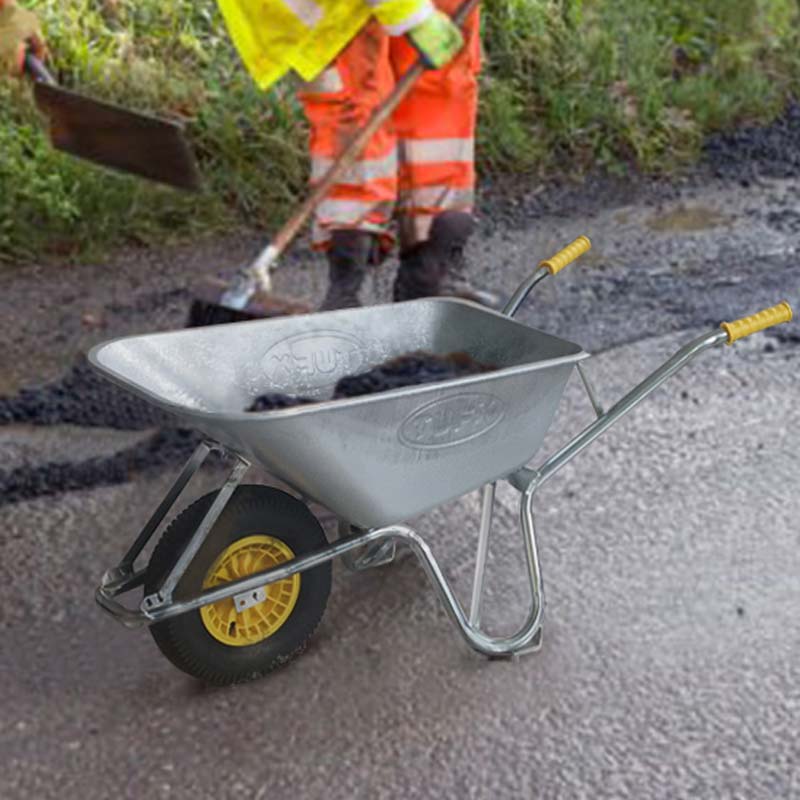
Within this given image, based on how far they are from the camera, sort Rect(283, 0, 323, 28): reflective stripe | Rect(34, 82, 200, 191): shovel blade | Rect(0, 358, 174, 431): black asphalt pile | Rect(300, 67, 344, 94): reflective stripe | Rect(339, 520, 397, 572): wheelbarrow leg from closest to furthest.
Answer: Rect(339, 520, 397, 572): wheelbarrow leg → Rect(0, 358, 174, 431): black asphalt pile → Rect(283, 0, 323, 28): reflective stripe → Rect(300, 67, 344, 94): reflective stripe → Rect(34, 82, 200, 191): shovel blade

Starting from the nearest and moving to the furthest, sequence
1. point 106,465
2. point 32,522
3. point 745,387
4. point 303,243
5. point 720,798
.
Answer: point 720,798, point 32,522, point 106,465, point 745,387, point 303,243

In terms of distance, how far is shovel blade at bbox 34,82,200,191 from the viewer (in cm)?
452

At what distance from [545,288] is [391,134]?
84 centimetres

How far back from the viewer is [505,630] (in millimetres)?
2953

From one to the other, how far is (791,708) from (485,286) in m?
2.44

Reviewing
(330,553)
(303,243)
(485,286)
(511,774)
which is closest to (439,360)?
(330,553)

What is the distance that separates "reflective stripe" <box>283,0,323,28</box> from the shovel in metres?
0.63

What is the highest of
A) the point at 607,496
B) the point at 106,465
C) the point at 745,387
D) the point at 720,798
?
the point at 106,465

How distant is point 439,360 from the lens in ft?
10.1

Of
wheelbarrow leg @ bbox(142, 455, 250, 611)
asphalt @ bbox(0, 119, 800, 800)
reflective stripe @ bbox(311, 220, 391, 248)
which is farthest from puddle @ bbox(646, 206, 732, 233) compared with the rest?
wheelbarrow leg @ bbox(142, 455, 250, 611)

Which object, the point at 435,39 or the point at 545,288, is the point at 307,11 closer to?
the point at 435,39

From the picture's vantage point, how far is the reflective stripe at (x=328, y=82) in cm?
418

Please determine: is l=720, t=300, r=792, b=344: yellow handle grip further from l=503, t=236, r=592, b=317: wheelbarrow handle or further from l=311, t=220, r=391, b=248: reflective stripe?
l=311, t=220, r=391, b=248: reflective stripe

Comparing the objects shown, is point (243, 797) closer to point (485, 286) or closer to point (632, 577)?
point (632, 577)
